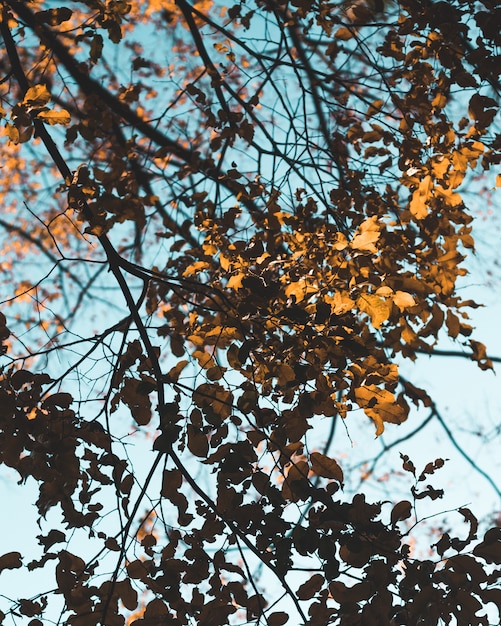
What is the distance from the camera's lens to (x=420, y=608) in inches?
80.5

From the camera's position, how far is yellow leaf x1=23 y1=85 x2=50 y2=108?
2.65 m

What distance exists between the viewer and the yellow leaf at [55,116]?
102 inches

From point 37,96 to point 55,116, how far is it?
0.44 ft

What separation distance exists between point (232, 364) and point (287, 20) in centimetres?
256

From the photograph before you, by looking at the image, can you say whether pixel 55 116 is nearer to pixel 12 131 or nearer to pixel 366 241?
pixel 12 131

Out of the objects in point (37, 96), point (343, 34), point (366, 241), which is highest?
point (343, 34)

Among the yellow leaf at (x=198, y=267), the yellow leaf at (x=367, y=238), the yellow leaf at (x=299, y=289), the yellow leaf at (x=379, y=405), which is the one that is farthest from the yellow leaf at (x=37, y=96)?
the yellow leaf at (x=379, y=405)

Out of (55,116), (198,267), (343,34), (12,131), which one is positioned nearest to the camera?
(55,116)

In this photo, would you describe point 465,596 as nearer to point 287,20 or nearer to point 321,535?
point 321,535

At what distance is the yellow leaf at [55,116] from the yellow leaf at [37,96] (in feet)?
0.17

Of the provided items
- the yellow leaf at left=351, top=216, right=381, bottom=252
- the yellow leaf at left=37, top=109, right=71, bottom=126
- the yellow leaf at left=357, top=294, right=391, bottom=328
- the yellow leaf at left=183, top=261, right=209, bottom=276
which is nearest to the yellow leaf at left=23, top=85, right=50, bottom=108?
the yellow leaf at left=37, top=109, right=71, bottom=126

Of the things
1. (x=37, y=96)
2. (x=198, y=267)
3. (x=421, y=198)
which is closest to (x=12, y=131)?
(x=37, y=96)

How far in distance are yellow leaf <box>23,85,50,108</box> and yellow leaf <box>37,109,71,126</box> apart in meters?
0.05

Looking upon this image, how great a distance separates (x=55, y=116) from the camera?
8.53 feet
